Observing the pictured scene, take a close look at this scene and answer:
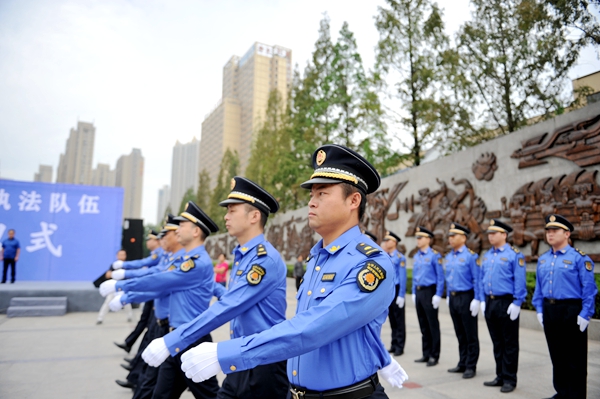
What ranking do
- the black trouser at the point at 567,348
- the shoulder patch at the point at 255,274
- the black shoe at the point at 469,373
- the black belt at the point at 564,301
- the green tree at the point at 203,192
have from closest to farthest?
the shoulder patch at the point at 255,274 → the black trouser at the point at 567,348 → the black belt at the point at 564,301 → the black shoe at the point at 469,373 → the green tree at the point at 203,192

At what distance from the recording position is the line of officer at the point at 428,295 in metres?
5.52

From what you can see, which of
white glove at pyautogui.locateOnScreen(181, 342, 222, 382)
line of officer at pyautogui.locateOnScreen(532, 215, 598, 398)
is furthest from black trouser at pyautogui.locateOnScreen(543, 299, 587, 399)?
white glove at pyautogui.locateOnScreen(181, 342, 222, 382)

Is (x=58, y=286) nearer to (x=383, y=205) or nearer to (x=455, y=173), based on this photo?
(x=383, y=205)

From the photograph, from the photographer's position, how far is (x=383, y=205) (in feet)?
42.3

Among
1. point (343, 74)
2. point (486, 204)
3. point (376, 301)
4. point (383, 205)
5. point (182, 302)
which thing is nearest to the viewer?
point (376, 301)

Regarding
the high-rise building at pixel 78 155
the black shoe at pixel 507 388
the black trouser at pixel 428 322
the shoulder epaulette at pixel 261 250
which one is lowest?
the black shoe at pixel 507 388

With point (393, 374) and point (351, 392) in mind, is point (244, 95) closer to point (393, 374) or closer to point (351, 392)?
point (393, 374)

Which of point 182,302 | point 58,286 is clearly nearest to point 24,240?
point 58,286

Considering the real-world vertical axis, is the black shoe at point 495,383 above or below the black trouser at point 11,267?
below

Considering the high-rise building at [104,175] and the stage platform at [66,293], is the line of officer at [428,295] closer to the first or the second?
the stage platform at [66,293]

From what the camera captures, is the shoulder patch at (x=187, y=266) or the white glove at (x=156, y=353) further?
the shoulder patch at (x=187, y=266)

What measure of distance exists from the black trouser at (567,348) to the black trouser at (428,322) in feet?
5.49

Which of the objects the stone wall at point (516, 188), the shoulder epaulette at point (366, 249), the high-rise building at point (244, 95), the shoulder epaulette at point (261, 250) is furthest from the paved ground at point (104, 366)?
the high-rise building at point (244, 95)

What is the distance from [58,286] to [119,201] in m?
2.99
